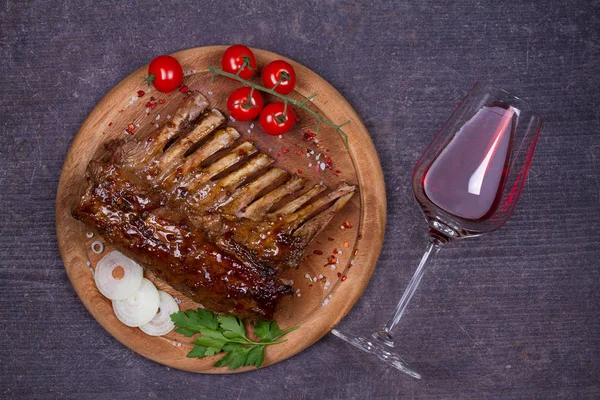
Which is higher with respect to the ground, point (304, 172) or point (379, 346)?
point (304, 172)

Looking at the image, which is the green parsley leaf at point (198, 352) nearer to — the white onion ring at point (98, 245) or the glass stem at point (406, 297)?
the white onion ring at point (98, 245)

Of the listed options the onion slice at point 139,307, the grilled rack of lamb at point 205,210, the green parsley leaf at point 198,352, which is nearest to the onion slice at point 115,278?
the onion slice at point 139,307

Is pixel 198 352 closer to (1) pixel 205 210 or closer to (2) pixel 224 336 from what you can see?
(2) pixel 224 336

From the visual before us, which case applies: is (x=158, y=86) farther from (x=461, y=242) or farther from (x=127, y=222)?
(x=461, y=242)

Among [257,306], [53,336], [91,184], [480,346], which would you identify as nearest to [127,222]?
[91,184]

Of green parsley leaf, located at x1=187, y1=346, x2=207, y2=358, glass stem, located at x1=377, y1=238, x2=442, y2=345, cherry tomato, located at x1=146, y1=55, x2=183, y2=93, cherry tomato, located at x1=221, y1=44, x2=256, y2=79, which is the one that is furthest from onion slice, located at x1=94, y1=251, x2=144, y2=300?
glass stem, located at x1=377, y1=238, x2=442, y2=345

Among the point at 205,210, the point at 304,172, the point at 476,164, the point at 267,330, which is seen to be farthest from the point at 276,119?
the point at 267,330
